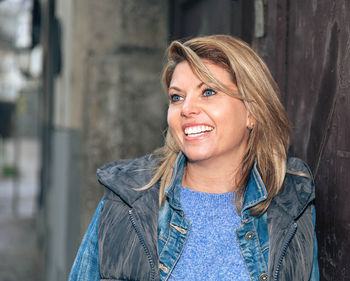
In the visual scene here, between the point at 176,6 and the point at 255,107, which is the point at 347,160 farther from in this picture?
the point at 176,6

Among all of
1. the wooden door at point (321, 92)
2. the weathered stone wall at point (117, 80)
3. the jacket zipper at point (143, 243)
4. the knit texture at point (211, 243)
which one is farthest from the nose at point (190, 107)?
the weathered stone wall at point (117, 80)

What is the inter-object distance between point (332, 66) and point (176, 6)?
2.39 metres

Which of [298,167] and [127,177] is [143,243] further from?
[298,167]

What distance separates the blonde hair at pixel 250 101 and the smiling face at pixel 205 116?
0.04m

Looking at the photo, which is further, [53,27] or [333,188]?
[53,27]

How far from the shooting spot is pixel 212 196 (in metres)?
2.10

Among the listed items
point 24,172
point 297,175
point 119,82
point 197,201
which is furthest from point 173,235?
point 24,172

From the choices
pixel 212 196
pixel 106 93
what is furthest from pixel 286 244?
pixel 106 93

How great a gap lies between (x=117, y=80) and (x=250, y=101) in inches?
80.5

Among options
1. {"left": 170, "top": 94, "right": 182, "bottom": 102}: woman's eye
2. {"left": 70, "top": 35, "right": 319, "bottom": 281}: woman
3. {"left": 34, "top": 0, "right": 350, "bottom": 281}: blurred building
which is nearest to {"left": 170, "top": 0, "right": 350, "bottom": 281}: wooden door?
{"left": 34, "top": 0, "right": 350, "bottom": 281}: blurred building

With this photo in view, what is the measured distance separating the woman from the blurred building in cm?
25

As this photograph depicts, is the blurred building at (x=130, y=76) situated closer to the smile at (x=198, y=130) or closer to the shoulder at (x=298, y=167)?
the shoulder at (x=298, y=167)

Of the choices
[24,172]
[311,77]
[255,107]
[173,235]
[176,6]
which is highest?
→ [176,6]

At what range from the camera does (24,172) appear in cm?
1594
